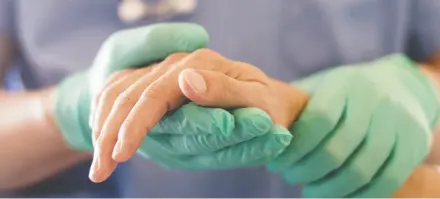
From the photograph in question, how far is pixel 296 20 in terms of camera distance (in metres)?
0.61

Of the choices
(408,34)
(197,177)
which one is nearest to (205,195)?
(197,177)

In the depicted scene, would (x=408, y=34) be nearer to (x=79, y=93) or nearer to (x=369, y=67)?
(x=369, y=67)

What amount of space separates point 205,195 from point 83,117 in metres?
0.14

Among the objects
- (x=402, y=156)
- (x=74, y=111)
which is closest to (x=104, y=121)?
(x=74, y=111)

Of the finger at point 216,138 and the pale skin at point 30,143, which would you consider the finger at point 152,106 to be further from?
the pale skin at point 30,143

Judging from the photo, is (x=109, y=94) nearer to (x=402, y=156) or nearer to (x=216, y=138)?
(x=216, y=138)

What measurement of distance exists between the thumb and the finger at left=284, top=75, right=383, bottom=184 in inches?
3.6

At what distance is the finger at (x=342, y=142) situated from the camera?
1.71 feet

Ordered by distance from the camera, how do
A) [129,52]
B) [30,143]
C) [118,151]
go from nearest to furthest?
[118,151] < [129,52] < [30,143]

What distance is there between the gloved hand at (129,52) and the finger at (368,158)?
15cm

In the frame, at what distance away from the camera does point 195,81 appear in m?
0.42

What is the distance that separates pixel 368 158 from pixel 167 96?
0.19m

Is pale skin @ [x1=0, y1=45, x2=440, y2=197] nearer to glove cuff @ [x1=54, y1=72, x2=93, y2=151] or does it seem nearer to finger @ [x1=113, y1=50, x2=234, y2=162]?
glove cuff @ [x1=54, y1=72, x2=93, y2=151]

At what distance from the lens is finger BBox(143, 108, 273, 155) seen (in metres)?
0.43
